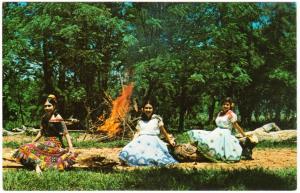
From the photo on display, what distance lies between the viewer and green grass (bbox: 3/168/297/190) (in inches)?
363

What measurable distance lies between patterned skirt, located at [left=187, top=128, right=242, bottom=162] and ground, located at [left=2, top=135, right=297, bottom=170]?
0.15m

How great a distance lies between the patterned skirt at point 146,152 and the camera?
9.89 m

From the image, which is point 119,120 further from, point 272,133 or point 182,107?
point 272,133

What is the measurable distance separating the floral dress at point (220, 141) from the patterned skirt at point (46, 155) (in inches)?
96.3

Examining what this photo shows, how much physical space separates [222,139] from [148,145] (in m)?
1.52

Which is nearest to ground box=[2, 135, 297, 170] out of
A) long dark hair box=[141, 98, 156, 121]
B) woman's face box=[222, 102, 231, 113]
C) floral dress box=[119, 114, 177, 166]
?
floral dress box=[119, 114, 177, 166]

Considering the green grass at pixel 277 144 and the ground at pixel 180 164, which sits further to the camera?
the green grass at pixel 277 144

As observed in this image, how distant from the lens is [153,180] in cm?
948

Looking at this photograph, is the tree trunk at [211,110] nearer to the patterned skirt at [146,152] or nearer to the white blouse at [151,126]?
the white blouse at [151,126]

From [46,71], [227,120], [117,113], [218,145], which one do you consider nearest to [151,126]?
[117,113]

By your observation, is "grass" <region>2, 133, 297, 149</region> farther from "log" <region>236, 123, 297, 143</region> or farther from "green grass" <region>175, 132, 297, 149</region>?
"log" <region>236, 123, 297, 143</region>

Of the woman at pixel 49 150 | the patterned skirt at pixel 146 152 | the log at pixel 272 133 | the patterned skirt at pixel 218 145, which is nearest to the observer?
Answer: the woman at pixel 49 150

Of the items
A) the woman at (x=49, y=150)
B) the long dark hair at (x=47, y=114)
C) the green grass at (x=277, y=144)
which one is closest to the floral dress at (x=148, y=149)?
the woman at (x=49, y=150)

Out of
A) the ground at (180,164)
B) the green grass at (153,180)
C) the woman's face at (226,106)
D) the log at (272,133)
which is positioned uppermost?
the woman's face at (226,106)
